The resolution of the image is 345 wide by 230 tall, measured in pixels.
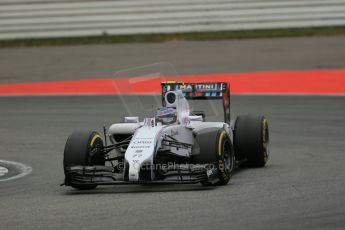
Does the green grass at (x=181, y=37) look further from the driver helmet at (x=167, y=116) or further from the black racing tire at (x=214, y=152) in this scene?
the black racing tire at (x=214, y=152)

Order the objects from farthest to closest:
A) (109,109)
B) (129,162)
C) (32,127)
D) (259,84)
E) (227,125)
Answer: (259,84), (109,109), (32,127), (227,125), (129,162)

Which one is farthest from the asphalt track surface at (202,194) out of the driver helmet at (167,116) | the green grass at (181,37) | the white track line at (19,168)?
the green grass at (181,37)

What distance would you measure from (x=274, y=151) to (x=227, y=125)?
255 centimetres

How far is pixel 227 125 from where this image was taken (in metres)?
12.3

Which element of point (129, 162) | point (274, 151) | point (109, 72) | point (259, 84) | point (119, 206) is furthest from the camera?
point (109, 72)

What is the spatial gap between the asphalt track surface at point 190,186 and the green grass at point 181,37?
815cm

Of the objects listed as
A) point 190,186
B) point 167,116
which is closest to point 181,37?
point 167,116

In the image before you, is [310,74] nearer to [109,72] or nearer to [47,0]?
[109,72]

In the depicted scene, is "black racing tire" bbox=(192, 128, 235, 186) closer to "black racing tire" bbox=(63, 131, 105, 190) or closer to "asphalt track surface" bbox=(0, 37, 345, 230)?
"asphalt track surface" bbox=(0, 37, 345, 230)

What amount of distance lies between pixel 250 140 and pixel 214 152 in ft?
5.11

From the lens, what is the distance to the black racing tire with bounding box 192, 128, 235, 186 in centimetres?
1114

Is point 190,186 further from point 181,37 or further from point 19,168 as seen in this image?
point 181,37

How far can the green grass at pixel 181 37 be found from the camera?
28.9 metres

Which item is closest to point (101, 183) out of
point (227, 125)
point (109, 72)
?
point (227, 125)
